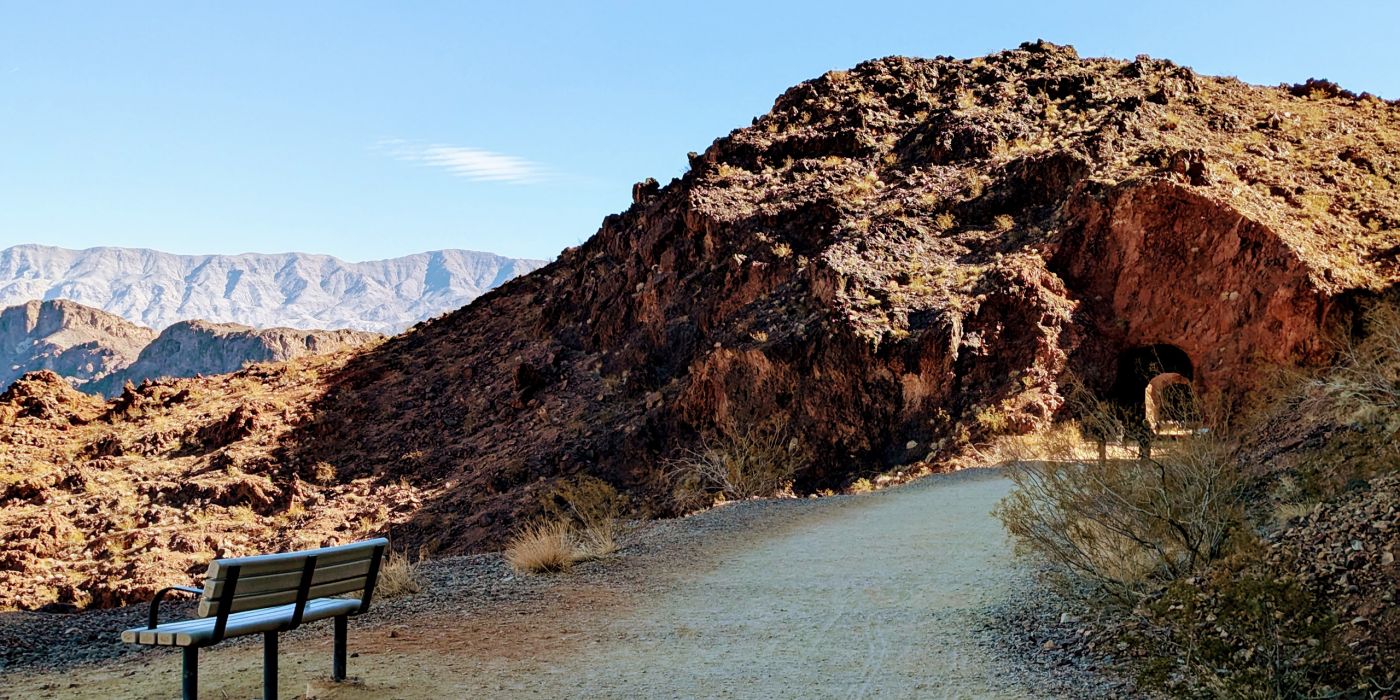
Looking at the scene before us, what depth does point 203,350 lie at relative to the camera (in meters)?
96.2

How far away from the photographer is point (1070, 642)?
6879 mm

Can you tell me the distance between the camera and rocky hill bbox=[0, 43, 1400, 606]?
2184 centimetres

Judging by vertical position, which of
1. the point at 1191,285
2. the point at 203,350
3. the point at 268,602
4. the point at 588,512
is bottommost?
the point at 588,512

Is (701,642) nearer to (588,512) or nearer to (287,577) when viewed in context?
(287,577)

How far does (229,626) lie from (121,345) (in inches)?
4824

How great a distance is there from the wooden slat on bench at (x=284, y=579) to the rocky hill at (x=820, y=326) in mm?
15035

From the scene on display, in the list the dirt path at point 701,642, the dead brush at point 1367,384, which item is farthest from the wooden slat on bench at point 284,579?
the dead brush at point 1367,384

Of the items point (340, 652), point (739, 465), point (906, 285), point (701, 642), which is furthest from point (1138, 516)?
point (906, 285)

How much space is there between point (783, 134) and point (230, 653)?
27.0 metres

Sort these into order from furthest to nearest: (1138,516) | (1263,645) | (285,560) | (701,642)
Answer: (701,642) → (1138,516) → (285,560) → (1263,645)

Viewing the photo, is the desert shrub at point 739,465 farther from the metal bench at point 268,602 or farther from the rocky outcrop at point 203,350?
the rocky outcrop at point 203,350

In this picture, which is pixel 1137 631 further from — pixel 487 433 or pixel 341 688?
pixel 487 433

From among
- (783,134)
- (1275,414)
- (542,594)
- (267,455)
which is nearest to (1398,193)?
(1275,414)

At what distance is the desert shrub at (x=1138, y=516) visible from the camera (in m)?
7.25
